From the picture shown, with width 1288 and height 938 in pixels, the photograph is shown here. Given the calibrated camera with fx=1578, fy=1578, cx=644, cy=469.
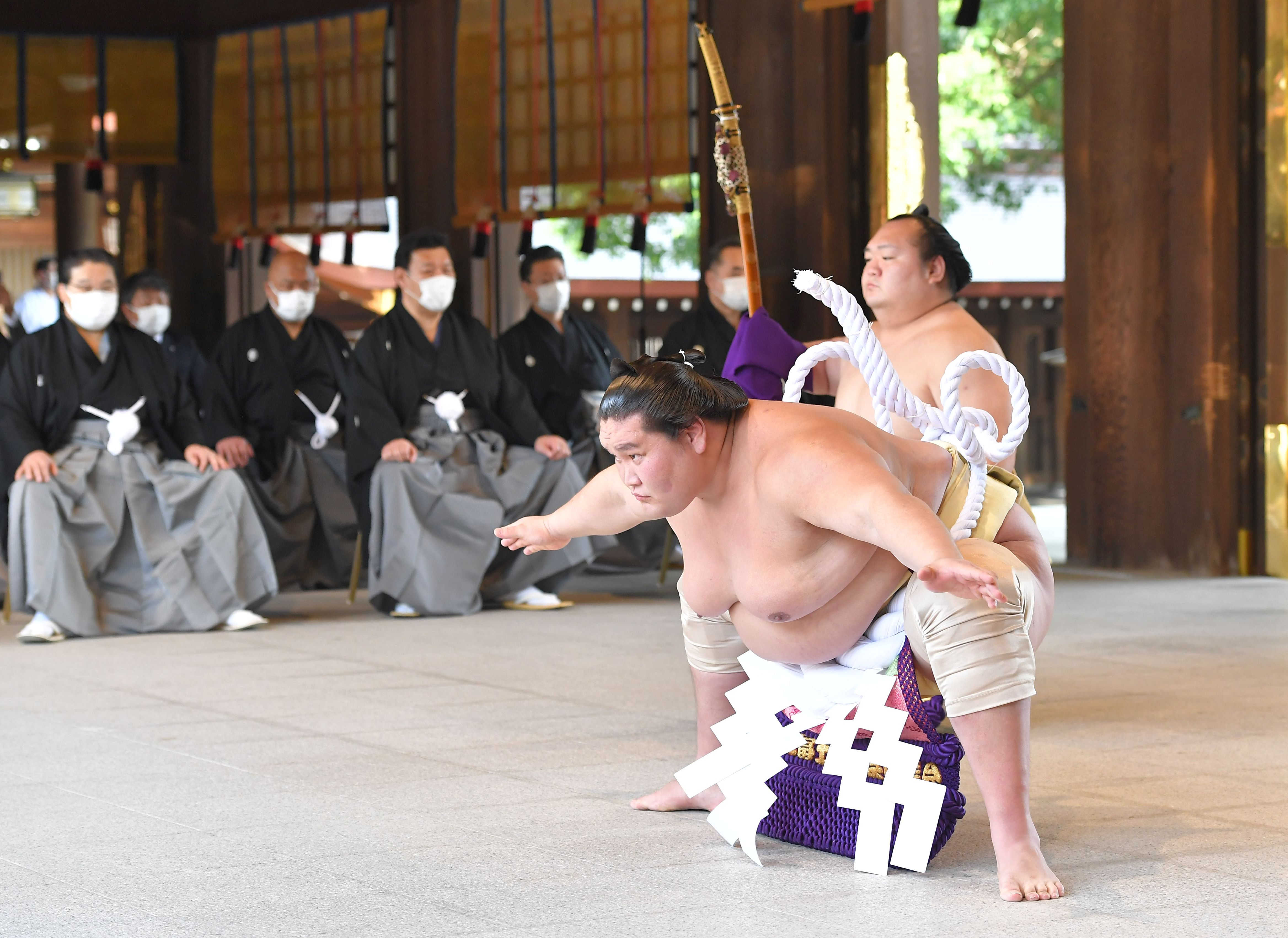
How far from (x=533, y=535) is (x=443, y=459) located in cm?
282

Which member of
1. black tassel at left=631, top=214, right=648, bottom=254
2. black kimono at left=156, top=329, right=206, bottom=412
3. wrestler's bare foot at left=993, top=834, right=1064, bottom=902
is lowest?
wrestler's bare foot at left=993, top=834, right=1064, bottom=902

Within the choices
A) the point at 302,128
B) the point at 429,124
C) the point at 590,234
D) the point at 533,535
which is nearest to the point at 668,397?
the point at 533,535

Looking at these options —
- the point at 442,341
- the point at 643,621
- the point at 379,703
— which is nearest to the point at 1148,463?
the point at 643,621

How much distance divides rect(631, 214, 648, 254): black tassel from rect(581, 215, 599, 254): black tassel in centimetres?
16

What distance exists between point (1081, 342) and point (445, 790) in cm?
384

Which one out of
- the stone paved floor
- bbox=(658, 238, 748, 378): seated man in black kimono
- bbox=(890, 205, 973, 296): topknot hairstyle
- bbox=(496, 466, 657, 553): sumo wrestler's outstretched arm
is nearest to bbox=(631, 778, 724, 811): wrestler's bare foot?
the stone paved floor

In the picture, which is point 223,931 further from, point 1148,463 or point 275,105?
point 275,105

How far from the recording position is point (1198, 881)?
198 centimetres

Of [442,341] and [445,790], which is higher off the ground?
[442,341]

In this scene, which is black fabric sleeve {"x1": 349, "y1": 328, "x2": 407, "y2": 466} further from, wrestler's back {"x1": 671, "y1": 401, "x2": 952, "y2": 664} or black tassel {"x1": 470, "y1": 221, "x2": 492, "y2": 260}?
wrestler's back {"x1": 671, "y1": 401, "x2": 952, "y2": 664}

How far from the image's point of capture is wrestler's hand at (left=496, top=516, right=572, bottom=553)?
2.28m

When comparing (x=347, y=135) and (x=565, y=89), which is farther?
(x=347, y=135)

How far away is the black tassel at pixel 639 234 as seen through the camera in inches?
234

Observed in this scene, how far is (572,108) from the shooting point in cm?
624
